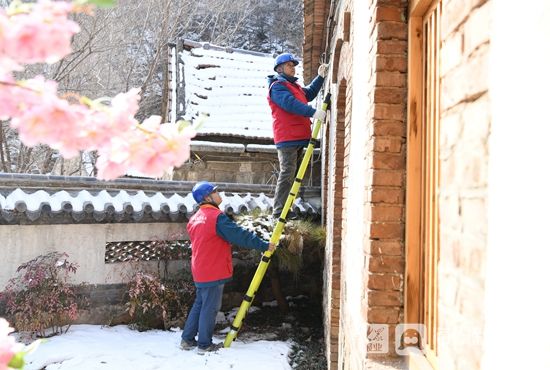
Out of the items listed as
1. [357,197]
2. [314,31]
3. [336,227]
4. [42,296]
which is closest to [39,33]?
[357,197]

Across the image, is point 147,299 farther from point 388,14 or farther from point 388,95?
point 388,14

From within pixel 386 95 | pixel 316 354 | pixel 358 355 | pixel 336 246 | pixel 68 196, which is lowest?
pixel 316 354

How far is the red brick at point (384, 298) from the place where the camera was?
6.77 ft

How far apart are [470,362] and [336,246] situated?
328cm

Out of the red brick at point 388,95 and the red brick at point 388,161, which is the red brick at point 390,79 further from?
the red brick at point 388,161

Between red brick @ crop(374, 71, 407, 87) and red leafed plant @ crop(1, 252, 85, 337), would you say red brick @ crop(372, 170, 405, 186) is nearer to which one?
red brick @ crop(374, 71, 407, 87)

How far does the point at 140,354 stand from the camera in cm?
512

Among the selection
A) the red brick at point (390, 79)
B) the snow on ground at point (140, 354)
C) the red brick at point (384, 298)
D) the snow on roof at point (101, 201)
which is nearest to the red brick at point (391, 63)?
the red brick at point (390, 79)

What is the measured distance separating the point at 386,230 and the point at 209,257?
3.35m

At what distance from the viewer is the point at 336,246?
4.37m

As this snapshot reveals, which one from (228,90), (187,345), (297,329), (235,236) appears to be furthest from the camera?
(228,90)

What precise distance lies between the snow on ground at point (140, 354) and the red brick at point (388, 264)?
120 inches

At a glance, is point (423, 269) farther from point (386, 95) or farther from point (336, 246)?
point (336, 246)

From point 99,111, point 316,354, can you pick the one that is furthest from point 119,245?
point 99,111
